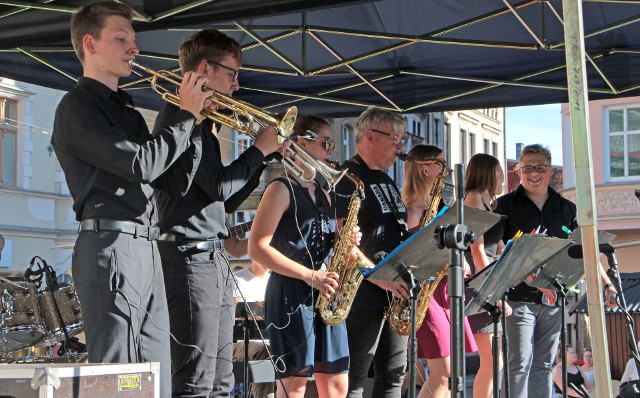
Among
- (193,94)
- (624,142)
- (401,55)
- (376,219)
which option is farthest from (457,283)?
(624,142)

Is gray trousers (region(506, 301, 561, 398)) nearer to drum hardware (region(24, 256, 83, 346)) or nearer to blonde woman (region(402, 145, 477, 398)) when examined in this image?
blonde woman (region(402, 145, 477, 398))

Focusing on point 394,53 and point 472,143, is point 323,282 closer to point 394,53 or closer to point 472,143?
point 394,53

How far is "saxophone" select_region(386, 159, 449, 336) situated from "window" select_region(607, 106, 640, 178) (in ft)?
73.9

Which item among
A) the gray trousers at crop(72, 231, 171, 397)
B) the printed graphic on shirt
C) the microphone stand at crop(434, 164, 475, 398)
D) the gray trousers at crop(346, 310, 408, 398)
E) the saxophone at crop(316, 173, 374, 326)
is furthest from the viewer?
the printed graphic on shirt

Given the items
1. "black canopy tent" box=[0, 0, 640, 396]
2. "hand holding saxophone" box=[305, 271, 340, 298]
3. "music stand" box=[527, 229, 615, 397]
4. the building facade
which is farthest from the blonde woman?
the building facade

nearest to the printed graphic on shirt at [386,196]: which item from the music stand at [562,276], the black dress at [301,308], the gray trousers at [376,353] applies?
the black dress at [301,308]

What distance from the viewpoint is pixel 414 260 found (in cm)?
509

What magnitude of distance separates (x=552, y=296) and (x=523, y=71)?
1.90 metres

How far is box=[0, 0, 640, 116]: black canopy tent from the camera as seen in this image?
6.92 metres

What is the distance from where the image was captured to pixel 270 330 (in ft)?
17.6

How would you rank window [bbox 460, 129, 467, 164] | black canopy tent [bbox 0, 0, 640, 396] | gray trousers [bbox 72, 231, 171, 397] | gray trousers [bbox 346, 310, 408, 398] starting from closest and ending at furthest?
gray trousers [bbox 72, 231, 171, 397], gray trousers [bbox 346, 310, 408, 398], black canopy tent [bbox 0, 0, 640, 396], window [bbox 460, 129, 467, 164]

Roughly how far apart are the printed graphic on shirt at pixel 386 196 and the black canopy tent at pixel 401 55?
1.30 metres

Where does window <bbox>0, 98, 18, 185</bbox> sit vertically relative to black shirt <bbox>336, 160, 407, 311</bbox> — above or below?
above

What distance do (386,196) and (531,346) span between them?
171 centimetres
